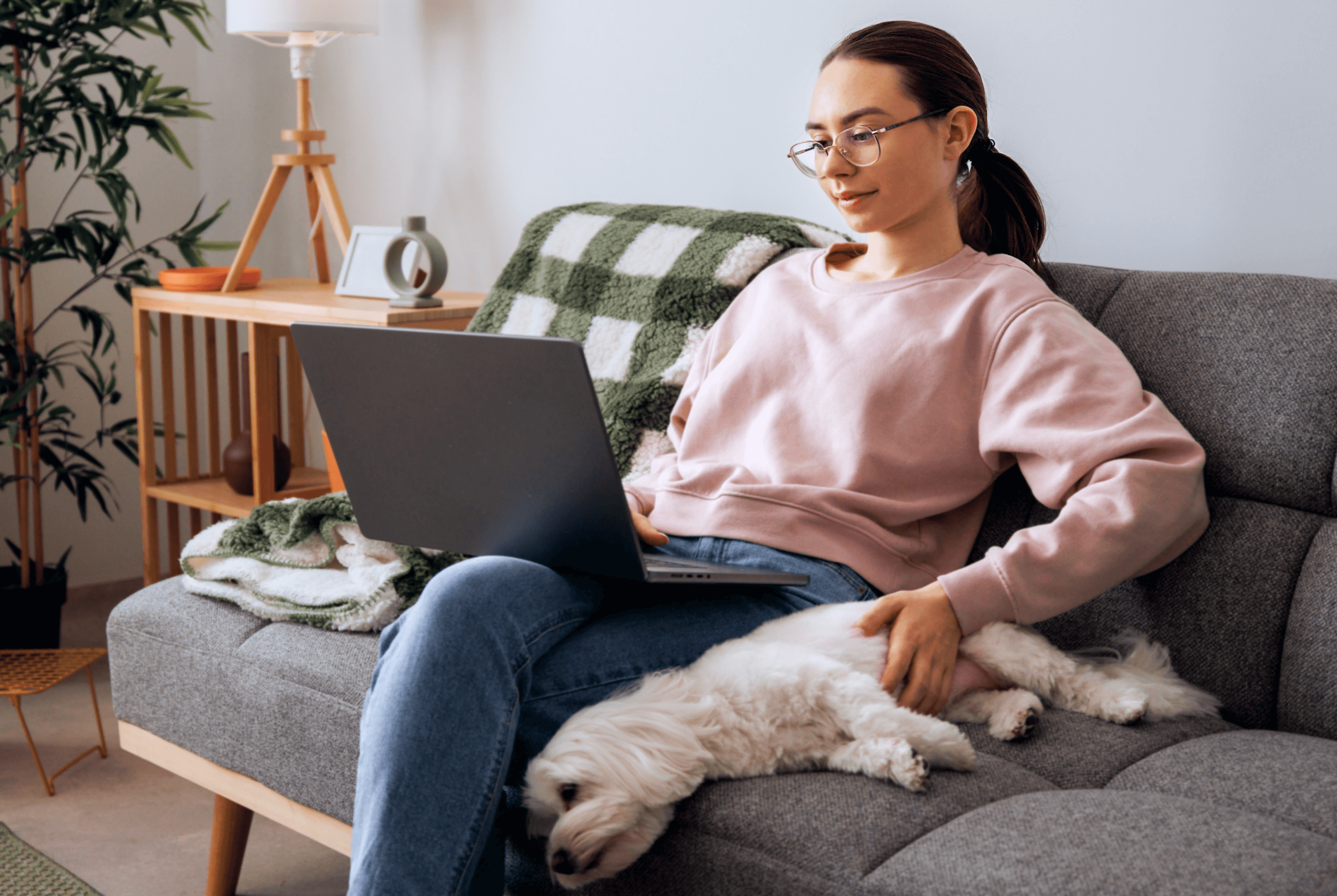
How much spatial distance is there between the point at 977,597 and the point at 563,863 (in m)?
0.51

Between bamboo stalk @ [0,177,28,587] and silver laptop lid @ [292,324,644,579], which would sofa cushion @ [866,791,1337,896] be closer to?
silver laptop lid @ [292,324,644,579]

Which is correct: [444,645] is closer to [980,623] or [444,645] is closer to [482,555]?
[482,555]

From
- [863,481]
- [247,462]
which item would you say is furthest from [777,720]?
[247,462]

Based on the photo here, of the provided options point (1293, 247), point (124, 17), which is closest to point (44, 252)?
point (124, 17)

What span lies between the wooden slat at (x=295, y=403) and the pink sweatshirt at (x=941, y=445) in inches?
75.3

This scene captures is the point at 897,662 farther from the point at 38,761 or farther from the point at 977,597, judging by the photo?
the point at 38,761

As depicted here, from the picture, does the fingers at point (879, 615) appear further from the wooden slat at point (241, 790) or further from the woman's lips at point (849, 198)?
the wooden slat at point (241, 790)

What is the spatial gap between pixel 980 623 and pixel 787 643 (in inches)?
8.5

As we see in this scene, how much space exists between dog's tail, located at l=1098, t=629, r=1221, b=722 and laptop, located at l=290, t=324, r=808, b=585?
1.24 ft

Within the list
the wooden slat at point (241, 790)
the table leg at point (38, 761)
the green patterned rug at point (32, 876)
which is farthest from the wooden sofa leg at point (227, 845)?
the table leg at point (38, 761)

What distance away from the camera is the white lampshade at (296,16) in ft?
8.39

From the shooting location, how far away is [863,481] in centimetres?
135

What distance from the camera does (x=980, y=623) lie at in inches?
48.6

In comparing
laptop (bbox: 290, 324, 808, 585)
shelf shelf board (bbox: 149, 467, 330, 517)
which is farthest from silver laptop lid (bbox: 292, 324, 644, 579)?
shelf shelf board (bbox: 149, 467, 330, 517)
